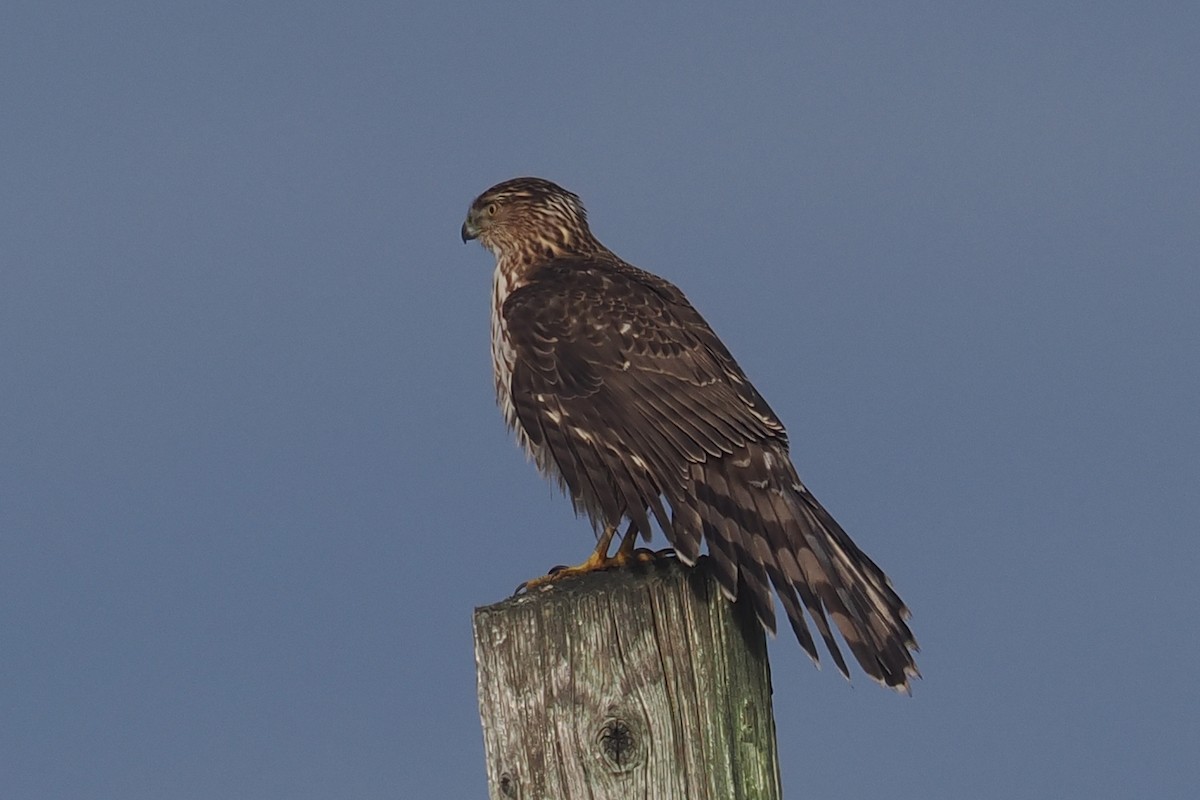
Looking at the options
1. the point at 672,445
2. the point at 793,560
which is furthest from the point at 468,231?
the point at 793,560

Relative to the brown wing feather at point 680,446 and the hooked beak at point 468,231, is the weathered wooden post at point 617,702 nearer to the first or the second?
the brown wing feather at point 680,446

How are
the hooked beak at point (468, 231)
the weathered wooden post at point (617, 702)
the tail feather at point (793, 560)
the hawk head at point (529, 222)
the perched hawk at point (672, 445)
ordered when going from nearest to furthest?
the weathered wooden post at point (617, 702), the tail feather at point (793, 560), the perched hawk at point (672, 445), the hawk head at point (529, 222), the hooked beak at point (468, 231)

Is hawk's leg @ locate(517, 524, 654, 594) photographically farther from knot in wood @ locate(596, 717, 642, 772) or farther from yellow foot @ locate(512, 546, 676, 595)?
knot in wood @ locate(596, 717, 642, 772)

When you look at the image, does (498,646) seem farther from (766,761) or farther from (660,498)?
(660,498)

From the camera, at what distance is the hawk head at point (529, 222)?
24.5 ft

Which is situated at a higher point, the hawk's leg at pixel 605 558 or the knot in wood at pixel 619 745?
the hawk's leg at pixel 605 558

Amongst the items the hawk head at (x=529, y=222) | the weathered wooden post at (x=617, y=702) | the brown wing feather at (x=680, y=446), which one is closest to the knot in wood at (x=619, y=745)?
the weathered wooden post at (x=617, y=702)

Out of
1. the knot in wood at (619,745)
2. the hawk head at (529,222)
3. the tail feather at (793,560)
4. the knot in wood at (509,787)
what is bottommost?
the knot in wood at (509,787)

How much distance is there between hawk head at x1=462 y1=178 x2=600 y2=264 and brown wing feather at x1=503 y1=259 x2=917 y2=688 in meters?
0.73

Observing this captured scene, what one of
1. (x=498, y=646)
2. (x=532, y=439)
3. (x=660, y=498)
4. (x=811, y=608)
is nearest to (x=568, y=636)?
(x=498, y=646)

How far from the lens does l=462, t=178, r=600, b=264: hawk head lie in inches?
294

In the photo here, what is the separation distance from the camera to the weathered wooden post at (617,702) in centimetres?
369

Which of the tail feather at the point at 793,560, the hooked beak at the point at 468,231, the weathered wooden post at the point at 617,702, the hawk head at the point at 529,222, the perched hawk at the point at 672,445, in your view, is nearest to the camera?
the weathered wooden post at the point at 617,702

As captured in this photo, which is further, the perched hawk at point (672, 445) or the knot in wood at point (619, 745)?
the perched hawk at point (672, 445)
